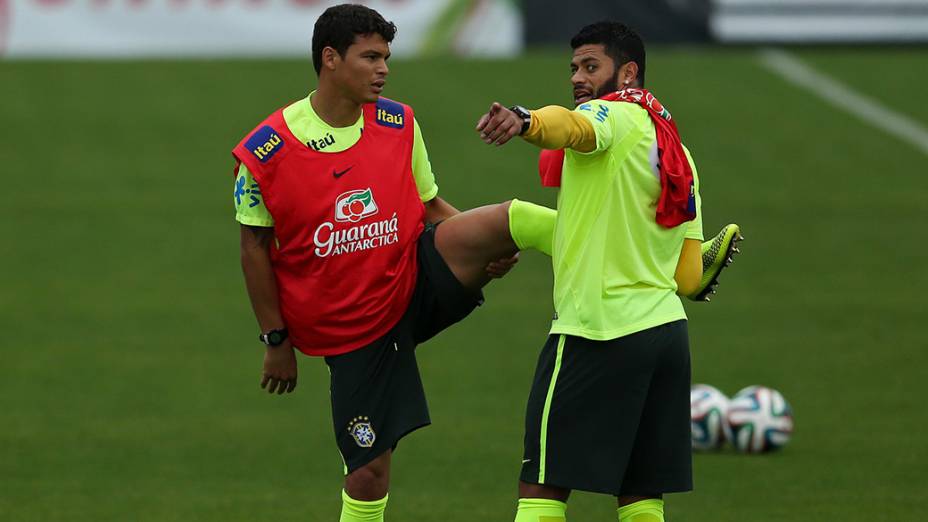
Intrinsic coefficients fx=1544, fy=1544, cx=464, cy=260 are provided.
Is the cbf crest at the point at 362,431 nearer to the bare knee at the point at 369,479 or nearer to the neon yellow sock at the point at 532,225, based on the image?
the bare knee at the point at 369,479

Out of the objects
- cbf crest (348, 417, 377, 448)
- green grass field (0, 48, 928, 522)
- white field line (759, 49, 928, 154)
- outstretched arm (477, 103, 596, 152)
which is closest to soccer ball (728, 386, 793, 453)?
green grass field (0, 48, 928, 522)

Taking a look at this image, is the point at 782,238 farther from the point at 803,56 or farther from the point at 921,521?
the point at 921,521

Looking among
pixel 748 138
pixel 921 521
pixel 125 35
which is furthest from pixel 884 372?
pixel 125 35

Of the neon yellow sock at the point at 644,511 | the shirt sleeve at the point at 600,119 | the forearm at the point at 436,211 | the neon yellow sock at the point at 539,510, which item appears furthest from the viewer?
the forearm at the point at 436,211

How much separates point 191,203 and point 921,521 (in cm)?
1189

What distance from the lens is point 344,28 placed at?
20.6ft

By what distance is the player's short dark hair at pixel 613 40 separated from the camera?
5902 mm

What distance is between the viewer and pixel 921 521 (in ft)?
26.6

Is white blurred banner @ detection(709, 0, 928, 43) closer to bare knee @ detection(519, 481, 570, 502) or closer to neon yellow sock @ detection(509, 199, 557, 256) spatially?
neon yellow sock @ detection(509, 199, 557, 256)

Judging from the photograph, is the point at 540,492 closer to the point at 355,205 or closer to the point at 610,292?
the point at 610,292

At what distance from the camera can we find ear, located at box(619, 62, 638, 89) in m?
5.95

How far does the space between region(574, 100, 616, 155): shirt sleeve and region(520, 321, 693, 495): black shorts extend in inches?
29.9

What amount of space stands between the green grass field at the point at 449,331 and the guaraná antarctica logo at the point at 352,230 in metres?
2.51

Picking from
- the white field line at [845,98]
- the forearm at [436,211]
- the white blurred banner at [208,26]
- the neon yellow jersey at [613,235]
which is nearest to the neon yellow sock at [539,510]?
the neon yellow jersey at [613,235]
